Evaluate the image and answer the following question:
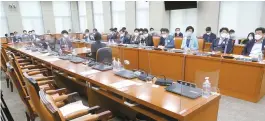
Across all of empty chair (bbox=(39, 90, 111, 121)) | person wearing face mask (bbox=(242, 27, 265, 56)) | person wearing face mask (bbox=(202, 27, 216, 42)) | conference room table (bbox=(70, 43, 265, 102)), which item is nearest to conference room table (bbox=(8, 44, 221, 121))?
empty chair (bbox=(39, 90, 111, 121))

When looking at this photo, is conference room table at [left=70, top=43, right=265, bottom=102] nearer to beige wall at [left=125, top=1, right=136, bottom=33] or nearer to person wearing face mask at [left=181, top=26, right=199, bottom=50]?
person wearing face mask at [left=181, top=26, right=199, bottom=50]

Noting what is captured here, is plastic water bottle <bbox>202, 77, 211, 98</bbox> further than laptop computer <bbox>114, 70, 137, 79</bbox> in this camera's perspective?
No

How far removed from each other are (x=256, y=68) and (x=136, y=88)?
2.25 m

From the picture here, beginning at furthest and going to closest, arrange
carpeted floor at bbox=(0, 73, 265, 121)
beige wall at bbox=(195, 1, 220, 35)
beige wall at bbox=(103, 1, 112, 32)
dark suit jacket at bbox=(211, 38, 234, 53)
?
beige wall at bbox=(103, 1, 112, 32)
beige wall at bbox=(195, 1, 220, 35)
dark suit jacket at bbox=(211, 38, 234, 53)
carpeted floor at bbox=(0, 73, 265, 121)

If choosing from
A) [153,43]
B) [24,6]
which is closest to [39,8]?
[24,6]

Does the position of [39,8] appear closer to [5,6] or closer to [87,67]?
[5,6]

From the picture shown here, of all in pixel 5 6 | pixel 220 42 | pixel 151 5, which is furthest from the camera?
pixel 5 6

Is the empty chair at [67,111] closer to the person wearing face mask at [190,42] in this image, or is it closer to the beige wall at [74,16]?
the person wearing face mask at [190,42]

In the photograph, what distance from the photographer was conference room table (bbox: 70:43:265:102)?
2.94 m

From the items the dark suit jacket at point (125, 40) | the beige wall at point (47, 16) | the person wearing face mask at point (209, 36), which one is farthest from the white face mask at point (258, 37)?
the beige wall at point (47, 16)

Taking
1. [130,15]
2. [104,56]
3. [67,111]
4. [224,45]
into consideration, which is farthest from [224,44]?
[130,15]

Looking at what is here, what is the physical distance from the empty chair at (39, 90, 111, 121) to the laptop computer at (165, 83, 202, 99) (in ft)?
2.20

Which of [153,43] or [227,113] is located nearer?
[227,113]

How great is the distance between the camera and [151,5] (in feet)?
26.4
